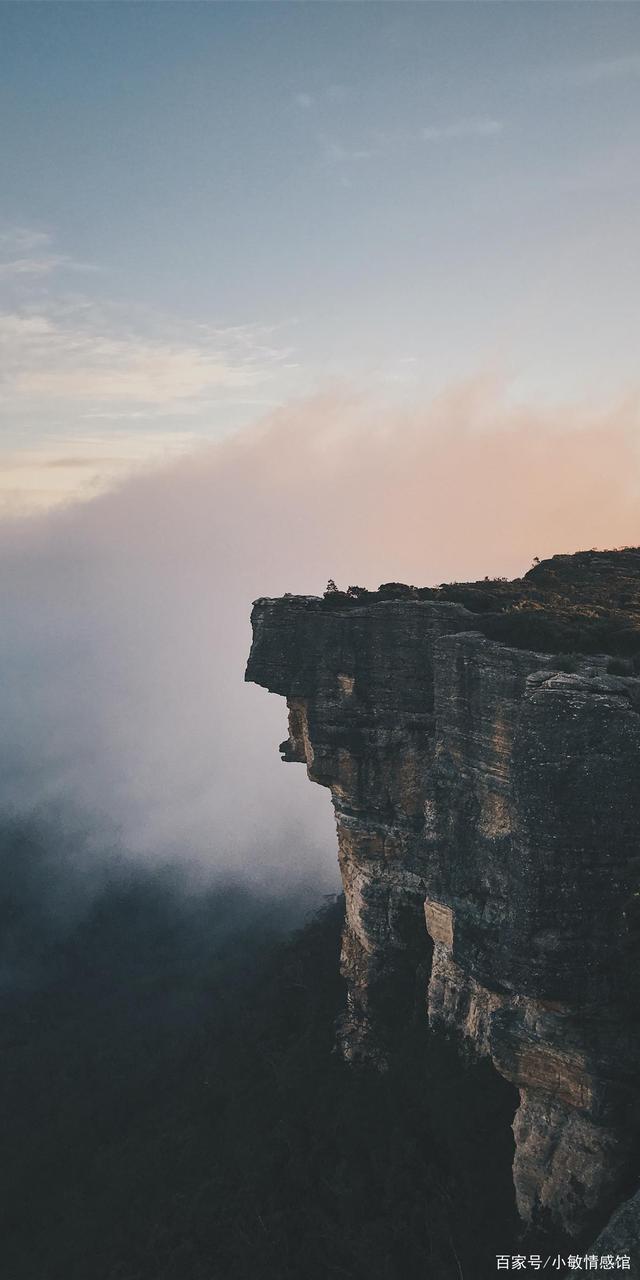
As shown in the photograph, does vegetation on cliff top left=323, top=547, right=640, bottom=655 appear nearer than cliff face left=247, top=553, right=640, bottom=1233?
No

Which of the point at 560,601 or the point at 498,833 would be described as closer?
the point at 498,833

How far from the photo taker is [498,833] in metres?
26.5

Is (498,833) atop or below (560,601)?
below

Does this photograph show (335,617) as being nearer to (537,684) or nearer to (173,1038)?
(537,684)

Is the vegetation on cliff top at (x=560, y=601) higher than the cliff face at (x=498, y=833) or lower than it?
higher

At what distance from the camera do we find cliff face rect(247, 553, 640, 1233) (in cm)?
1862

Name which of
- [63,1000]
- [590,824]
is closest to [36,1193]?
[63,1000]

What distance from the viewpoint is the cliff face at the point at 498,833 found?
1862 cm

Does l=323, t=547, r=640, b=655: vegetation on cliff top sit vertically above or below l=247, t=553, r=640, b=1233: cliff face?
above

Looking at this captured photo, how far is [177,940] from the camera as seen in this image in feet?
261

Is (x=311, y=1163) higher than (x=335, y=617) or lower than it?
lower

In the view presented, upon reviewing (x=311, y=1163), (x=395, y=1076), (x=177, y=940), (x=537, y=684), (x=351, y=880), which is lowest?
(x=177, y=940)

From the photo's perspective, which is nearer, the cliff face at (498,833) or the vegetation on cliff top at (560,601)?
the cliff face at (498,833)

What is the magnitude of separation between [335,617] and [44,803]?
11321 centimetres
